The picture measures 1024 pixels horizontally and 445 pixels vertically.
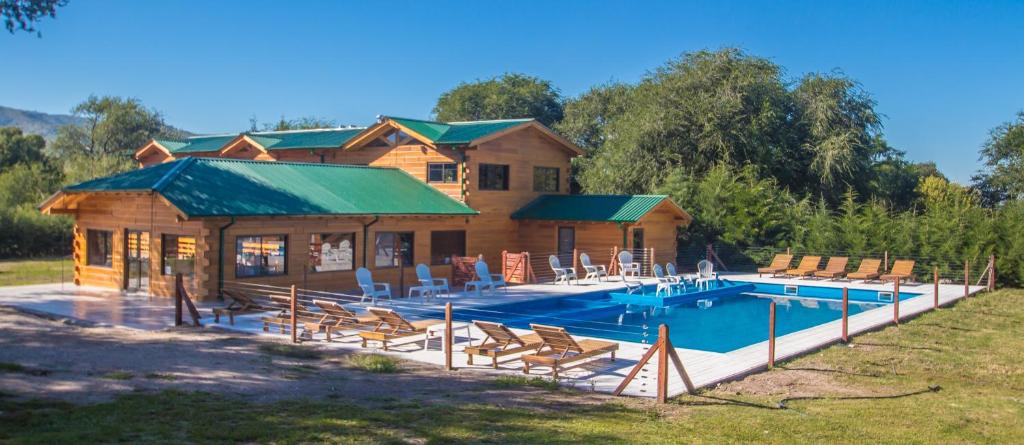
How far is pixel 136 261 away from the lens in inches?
813

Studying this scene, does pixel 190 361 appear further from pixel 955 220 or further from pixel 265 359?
pixel 955 220

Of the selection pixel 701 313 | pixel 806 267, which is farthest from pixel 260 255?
pixel 806 267

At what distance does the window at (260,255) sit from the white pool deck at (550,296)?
53.9 inches

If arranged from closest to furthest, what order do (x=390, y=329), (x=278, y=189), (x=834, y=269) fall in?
(x=390, y=329), (x=278, y=189), (x=834, y=269)

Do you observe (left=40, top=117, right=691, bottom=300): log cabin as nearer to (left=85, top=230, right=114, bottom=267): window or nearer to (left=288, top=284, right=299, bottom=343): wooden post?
(left=85, top=230, right=114, bottom=267): window

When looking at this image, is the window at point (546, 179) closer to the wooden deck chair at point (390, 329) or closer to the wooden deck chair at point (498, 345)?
the wooden deck chair at point (390, 329)

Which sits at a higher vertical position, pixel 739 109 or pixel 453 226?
pixel 739 109

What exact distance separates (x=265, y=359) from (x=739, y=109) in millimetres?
26758

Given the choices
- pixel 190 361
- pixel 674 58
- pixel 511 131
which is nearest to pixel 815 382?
pixel 190 361

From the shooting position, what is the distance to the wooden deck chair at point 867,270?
25.8 m

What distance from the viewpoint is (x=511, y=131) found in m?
26.6

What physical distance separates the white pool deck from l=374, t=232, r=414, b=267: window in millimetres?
2514

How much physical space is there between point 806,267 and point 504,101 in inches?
1487

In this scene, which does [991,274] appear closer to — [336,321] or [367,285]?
[367,285]
